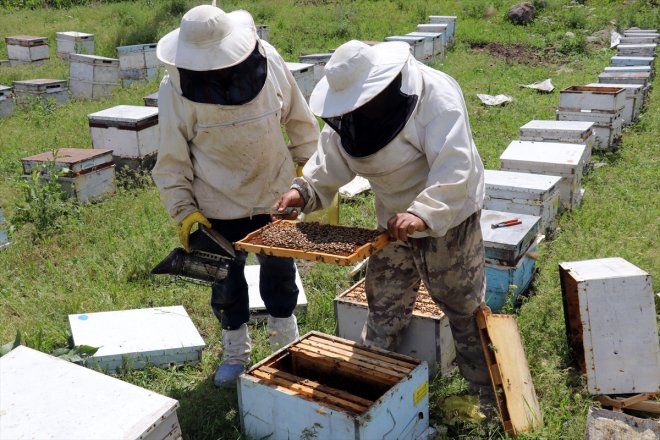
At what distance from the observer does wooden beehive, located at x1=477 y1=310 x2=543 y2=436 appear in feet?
9.72

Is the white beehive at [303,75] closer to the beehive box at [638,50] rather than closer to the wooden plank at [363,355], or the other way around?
the beehive box at [638,50]

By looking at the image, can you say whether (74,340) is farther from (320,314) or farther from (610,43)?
(610,43)

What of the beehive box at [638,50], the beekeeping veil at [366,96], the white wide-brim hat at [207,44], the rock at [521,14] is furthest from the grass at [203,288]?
the rock at [521,14]

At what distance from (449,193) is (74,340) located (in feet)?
7.70

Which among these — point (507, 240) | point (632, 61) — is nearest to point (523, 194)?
point (507, 240)

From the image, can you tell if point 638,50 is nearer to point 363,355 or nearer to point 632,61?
point 632,61

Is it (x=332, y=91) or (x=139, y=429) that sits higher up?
(x=332, y=91)

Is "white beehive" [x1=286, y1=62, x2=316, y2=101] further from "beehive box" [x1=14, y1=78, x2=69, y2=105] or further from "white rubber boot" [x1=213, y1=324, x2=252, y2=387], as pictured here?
"white rubber boot" [x1=213, y1=324, x2=252, y2=387]

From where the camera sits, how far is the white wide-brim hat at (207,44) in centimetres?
288

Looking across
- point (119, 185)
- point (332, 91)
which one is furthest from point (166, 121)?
point (119, 185)

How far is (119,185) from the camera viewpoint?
21.8 ft

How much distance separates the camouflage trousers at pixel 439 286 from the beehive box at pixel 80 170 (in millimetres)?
3697

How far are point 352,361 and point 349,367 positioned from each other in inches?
1.3

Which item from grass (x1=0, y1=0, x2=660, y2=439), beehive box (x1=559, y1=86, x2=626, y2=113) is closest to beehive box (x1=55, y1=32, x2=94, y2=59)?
grass (x1=0, y1=0, x2=660, y2=439)
